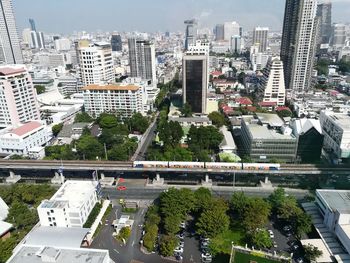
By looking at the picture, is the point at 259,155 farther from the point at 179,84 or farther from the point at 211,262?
the point at 179,84

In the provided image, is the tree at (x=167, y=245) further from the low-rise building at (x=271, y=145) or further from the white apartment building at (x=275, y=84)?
the white apartment building at (x=275, y=84)

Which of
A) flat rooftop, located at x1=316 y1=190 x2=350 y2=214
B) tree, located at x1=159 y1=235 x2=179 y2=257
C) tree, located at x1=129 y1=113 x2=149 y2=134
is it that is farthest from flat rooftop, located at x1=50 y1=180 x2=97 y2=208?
flat rooftop, located at x1=316 y1=190 x2=350 y2=214

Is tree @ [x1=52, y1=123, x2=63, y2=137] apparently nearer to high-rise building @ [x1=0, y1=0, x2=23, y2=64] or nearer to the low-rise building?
the low-rise building

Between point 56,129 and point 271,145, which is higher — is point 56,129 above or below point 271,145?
below

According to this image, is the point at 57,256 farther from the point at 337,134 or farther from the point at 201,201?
the point at 337,134

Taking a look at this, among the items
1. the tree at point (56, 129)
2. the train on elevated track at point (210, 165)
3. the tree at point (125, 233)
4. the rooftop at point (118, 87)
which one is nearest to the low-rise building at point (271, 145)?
the train on elevated track at point (210, 165)

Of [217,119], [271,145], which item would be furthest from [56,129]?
[271,145]
